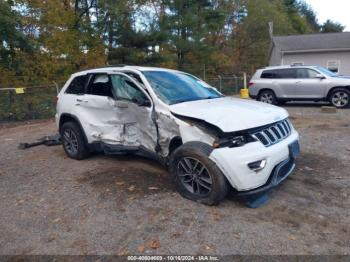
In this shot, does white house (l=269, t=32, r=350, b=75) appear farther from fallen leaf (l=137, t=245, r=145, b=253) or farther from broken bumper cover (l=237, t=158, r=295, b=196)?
fallen leaf (l=137, t=245, r=145, b=253)

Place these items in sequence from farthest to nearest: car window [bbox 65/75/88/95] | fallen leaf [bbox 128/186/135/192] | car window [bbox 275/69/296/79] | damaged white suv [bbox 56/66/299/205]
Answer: car window [bbox 275/69/296/79], car window [bbox 65/75/88/95], fallen leaf [bbox 128/186/135/192], damaged white suv [bbox 56/66/299/205]

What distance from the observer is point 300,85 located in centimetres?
1328

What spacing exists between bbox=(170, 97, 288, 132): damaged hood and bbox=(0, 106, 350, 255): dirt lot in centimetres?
103

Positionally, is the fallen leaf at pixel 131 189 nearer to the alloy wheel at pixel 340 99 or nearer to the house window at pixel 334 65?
the alloy wheel at pixel 340 99

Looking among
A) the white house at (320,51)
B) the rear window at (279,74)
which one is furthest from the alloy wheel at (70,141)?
the white house at (320,51)

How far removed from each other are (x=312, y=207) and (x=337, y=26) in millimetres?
64843

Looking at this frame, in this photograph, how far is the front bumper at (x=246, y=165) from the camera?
153 inches

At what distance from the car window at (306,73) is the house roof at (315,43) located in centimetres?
1235

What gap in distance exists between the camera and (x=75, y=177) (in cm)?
551

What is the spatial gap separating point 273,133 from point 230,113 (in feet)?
2.07

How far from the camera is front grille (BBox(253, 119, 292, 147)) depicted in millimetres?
4156

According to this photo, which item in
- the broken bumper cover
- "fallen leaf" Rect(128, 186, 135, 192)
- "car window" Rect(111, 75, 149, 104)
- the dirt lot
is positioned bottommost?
the dirt lot

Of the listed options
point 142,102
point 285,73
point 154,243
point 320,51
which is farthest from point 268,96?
point 320,51

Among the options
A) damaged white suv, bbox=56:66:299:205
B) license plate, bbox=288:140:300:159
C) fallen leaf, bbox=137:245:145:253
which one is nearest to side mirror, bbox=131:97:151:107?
damaged white suv, bbox=56:66:299:205
